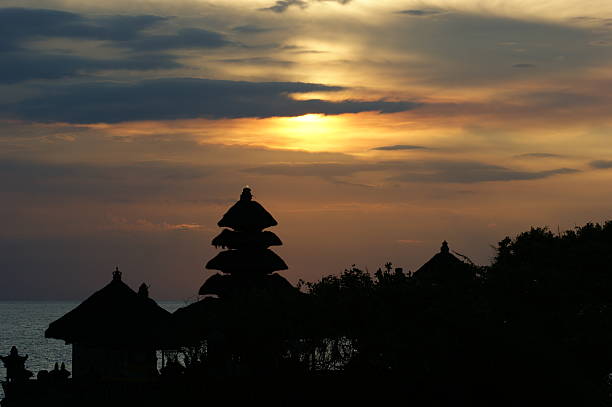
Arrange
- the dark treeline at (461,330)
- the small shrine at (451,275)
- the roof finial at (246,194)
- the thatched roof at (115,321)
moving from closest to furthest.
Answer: the dark treeline at (461,330) → the small shrine at (451,275) → the thatched roof at (115,321) → the roof finial at (246,194)

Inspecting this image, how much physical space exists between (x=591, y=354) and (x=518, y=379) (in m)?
2.60

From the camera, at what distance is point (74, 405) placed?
120ft

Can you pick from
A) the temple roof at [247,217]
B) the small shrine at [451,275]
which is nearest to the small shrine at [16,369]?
the temple roof at [247,217]

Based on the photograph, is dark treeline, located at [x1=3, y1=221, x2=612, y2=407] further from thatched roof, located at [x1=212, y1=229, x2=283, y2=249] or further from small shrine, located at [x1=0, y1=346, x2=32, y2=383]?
thatched roof, located at [x1=212, y1=229, x2=283, y2=249]

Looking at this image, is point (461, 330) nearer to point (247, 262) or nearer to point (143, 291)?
point (247, 262)

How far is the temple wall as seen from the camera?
4228 centimetres

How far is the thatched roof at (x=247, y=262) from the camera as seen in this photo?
149ft

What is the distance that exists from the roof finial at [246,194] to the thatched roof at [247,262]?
106 inches

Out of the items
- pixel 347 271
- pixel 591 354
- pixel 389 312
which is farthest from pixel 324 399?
pixel 591 354

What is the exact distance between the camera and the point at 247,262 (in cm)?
4541

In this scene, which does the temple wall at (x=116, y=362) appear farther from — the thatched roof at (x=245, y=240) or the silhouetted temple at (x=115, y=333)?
the thatched roof at (x=245, y=240)

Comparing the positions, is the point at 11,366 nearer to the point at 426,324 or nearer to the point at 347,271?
the point at 347,271

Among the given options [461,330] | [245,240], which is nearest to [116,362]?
[245,240]

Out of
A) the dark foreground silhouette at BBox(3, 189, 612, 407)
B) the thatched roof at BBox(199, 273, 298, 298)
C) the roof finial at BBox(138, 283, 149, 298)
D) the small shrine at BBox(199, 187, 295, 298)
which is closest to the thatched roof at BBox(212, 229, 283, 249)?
the small shrine at BBox(199, 187, 295, 298)
